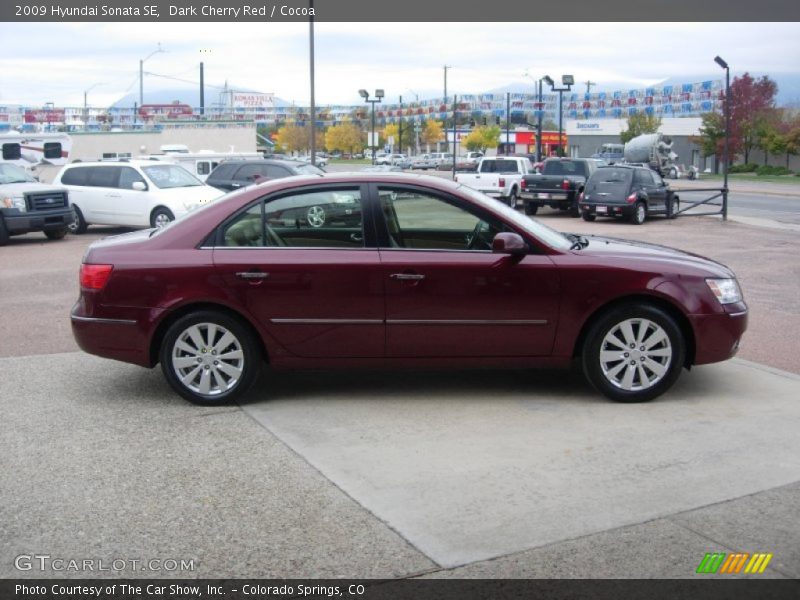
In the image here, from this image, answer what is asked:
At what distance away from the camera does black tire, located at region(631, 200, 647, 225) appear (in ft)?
82.4

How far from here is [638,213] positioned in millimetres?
25281

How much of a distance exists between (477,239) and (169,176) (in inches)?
619

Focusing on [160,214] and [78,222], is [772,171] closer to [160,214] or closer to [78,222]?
[160,214]

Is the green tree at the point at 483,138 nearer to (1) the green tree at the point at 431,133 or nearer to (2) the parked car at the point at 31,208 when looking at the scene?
(1) the green tree at the point at 431,133

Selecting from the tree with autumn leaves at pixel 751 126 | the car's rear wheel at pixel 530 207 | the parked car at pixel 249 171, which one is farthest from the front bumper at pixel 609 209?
the tree with autumn leaves at pixel 751 126

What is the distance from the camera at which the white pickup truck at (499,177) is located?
2992cm

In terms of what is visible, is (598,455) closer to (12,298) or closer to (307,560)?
(307,560)

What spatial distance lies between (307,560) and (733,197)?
131 feet

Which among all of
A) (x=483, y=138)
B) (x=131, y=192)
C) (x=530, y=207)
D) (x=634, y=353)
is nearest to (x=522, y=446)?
(x=634, y=353)

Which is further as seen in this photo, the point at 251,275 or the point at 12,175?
the point at 12,175

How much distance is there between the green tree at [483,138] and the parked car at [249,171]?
7183 cm

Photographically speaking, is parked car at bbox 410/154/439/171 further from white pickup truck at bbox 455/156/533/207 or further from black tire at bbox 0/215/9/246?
black tire at bbox 0/215/9/246

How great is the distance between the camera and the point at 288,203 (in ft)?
22.3

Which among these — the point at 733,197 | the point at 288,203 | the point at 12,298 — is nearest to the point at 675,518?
the point at 288,203
